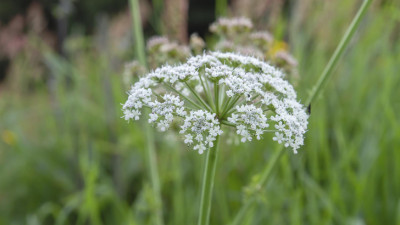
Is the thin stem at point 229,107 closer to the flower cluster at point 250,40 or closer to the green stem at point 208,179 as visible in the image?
the green stem at point 208,179

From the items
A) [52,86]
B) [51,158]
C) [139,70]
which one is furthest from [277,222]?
[52,86]

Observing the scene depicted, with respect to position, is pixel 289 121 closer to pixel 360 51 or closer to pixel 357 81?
pixel 357 81

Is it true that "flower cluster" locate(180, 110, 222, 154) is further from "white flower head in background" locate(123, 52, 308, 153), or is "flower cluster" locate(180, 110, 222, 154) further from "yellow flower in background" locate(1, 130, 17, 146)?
"yellow flower in background" locate(1, 130, 17, 146)

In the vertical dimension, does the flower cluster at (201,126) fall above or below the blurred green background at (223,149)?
below

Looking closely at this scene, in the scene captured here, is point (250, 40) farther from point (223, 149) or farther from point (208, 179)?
point (208, 179)

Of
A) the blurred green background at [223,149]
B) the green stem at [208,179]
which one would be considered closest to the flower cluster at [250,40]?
the blurred green background at [223,149]

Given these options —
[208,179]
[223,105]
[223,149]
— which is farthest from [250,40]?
[208,179]
